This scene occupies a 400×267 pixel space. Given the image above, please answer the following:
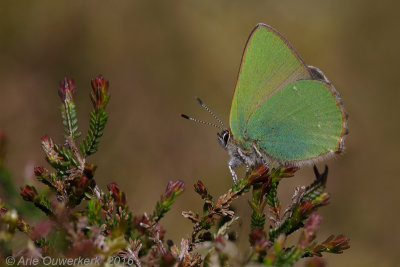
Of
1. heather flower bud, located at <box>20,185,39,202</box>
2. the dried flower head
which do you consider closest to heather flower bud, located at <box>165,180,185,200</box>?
the dried flower head

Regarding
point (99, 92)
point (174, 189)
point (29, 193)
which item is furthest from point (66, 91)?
point (174, 189)

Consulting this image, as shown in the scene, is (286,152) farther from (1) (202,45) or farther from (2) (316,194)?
(1) (202,45)

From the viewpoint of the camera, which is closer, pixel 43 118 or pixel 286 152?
pixel 286 152

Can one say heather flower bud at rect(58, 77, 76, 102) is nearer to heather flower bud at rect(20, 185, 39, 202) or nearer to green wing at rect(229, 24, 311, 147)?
heather flower bud at rect(20, 185, 39, 202)

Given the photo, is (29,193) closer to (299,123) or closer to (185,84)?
(299,123)

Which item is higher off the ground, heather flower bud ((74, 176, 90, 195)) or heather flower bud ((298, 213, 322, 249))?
heather flower bud ((74, 176, 90, 195))

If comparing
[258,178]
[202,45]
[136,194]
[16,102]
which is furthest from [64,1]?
[258,178]

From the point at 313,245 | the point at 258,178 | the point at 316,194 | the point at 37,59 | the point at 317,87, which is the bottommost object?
the point at 313,245

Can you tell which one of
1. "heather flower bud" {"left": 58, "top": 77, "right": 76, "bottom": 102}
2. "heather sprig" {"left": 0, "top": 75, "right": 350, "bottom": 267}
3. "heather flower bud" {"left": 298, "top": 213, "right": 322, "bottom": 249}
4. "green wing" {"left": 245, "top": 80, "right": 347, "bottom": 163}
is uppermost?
"green wing" {"left": 245, "top": 80, "right": 347, "bottom": 163}
